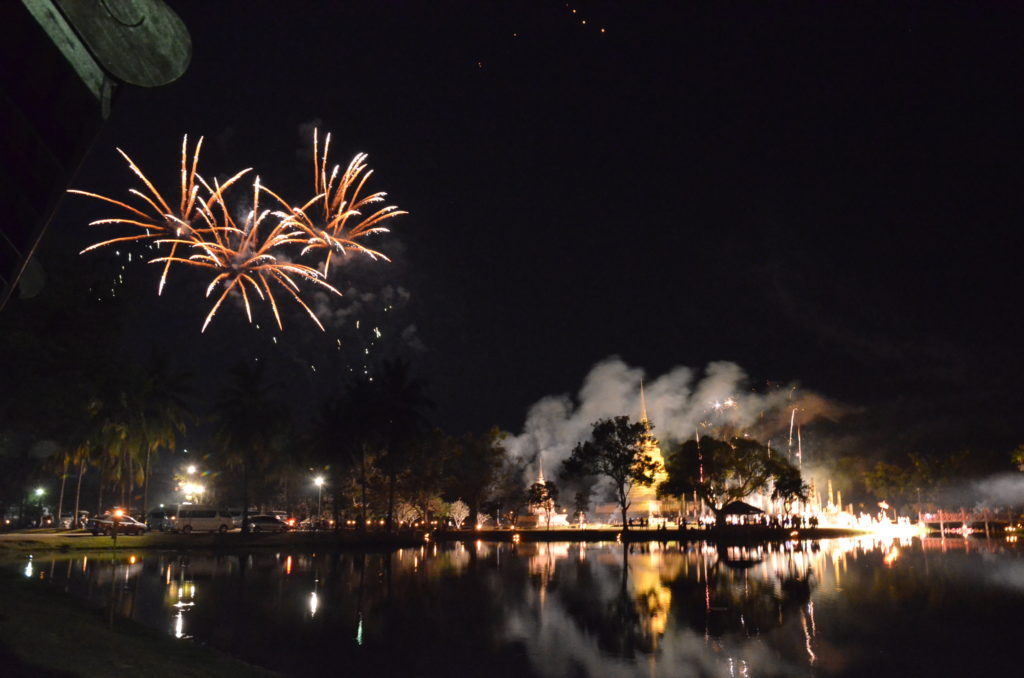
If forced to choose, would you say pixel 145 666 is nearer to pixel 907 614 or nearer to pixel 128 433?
Result: pixel 907 614

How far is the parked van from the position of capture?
47125 mm

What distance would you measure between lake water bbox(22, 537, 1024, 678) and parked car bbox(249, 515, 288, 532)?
2145 cm

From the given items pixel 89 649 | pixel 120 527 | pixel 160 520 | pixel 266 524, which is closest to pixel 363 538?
pixel 266 524

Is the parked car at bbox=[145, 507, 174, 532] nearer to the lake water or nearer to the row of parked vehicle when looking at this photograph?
the row of parked vehicle

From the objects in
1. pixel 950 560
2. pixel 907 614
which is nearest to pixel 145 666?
pixel 907 614

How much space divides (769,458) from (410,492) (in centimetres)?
3181

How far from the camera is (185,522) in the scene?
155 ft

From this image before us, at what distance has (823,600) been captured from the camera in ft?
59.7

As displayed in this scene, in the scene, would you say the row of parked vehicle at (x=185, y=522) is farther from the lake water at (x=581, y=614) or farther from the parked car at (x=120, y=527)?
A: the lake water at (x=581, y=614)

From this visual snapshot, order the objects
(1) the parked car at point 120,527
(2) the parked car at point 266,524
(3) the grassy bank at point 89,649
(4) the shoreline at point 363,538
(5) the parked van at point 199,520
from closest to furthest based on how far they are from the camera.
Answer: (3) the grassy bank at point 89,649
(4) the shoreline at point 363,538
(1) the parked car at point 120,527
(5) the parked van at point 199,520
(2) the parked car at point 266,524

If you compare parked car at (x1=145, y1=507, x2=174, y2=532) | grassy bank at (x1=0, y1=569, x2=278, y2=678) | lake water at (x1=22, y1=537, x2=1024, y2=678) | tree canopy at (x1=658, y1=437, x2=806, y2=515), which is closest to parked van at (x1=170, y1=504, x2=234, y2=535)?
parked car at (x1=145, y1=507, x2=174, y2=532)

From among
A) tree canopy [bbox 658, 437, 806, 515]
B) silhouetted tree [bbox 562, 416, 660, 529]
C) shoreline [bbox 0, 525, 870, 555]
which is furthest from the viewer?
tree canopy [bbox 658, 437, 806, 515]

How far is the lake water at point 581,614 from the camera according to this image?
11.4 metres

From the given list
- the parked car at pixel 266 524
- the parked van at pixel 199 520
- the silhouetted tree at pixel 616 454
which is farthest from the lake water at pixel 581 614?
the silhouetted tree at pixel 616 454
